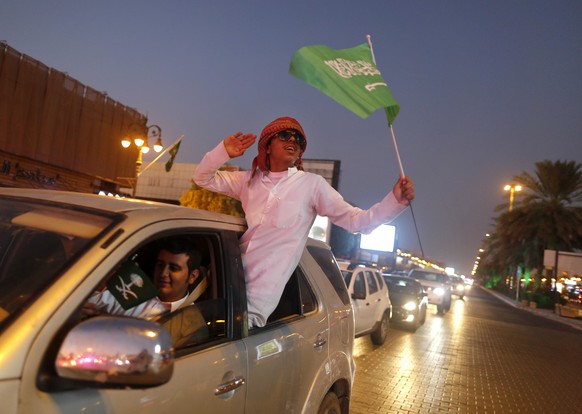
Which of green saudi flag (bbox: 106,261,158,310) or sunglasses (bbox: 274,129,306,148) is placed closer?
green saudi flag (bbox: 106,261,158,310)

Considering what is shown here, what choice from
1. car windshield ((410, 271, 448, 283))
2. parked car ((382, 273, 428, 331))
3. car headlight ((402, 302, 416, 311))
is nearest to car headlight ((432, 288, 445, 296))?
car windshield ((410, 271, 448, 283))

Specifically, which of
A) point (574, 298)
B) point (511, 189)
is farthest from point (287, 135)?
point (511, 189)

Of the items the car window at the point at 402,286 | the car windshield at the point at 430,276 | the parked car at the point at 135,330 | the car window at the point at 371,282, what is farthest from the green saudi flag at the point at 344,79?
the car windshield at the point at 430,276

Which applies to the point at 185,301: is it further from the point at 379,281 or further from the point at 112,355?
the point at 379,281

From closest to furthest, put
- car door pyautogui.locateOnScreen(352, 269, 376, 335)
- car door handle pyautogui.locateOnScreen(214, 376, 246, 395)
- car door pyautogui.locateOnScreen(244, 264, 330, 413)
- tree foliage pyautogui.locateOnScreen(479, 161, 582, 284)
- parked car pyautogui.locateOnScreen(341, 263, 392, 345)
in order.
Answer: car door handle pyautogui.locateOnScreen(214, 376, 246, 395), car door pyautogui.locateOnScreen(244, 264, 330, 413), car door pyautogui.locateOnScreen(352, 269, 376, 335), parked car pyautogui.locateOnScreen(341, 263, 392, 345), tree foliage pyautogui.locateOnScreen(479, 161, 582, 284)

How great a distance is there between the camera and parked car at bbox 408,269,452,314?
72.7 feet

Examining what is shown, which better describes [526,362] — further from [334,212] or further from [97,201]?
[97,201]

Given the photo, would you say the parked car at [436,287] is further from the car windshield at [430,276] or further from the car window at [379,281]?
the car window at [379,281]

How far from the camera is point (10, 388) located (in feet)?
4.80

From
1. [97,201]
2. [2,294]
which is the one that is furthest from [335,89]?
[2,294]

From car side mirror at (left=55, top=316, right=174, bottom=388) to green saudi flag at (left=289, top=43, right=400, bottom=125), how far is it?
2.23 m

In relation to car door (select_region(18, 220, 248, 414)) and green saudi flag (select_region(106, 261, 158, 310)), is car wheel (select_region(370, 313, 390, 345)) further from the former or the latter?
green saudi flag (select_region(106, 261, 158, 310))

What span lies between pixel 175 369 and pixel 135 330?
21.0 inches

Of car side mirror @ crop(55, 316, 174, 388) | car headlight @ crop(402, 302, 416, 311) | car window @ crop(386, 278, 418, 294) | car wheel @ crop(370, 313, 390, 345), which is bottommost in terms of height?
car wheel @ crop(370, 313, 390, 345)
